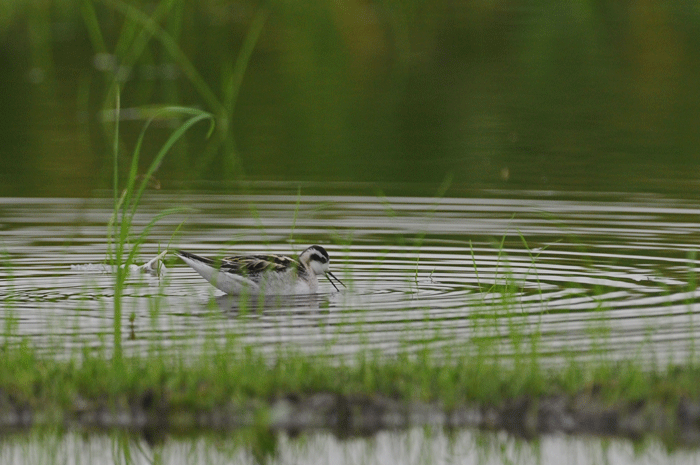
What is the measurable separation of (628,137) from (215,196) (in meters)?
6.91

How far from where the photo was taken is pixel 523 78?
26453 mm

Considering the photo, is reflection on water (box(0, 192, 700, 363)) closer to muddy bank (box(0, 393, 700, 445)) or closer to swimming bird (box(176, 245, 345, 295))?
swimming bird (box(176, 245, 345, 295))

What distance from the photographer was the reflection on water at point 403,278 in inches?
343

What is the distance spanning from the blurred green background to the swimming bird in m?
1.41

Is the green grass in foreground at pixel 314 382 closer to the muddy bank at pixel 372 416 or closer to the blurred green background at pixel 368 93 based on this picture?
the muddy bank at pixel 372 416

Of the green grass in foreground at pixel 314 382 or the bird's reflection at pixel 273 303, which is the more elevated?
the bird's reflection at pixel 273 303

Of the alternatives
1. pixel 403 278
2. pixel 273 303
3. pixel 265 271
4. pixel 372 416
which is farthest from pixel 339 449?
pixel 403 278

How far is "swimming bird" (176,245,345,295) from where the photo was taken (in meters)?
10.9

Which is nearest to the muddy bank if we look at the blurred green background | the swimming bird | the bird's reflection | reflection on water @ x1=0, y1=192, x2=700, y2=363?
reflection on water @ x1=0, y1=192, x2=700, y2=363

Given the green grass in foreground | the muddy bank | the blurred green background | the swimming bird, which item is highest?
the blurred green background

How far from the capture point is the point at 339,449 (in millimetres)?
6793

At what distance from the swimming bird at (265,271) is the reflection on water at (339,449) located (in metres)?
3.77

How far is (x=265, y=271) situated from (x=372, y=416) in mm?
4007

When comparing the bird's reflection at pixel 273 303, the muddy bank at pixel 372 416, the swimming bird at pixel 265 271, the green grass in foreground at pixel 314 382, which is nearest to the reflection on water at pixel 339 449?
the muddy bank at pixel 372 416
